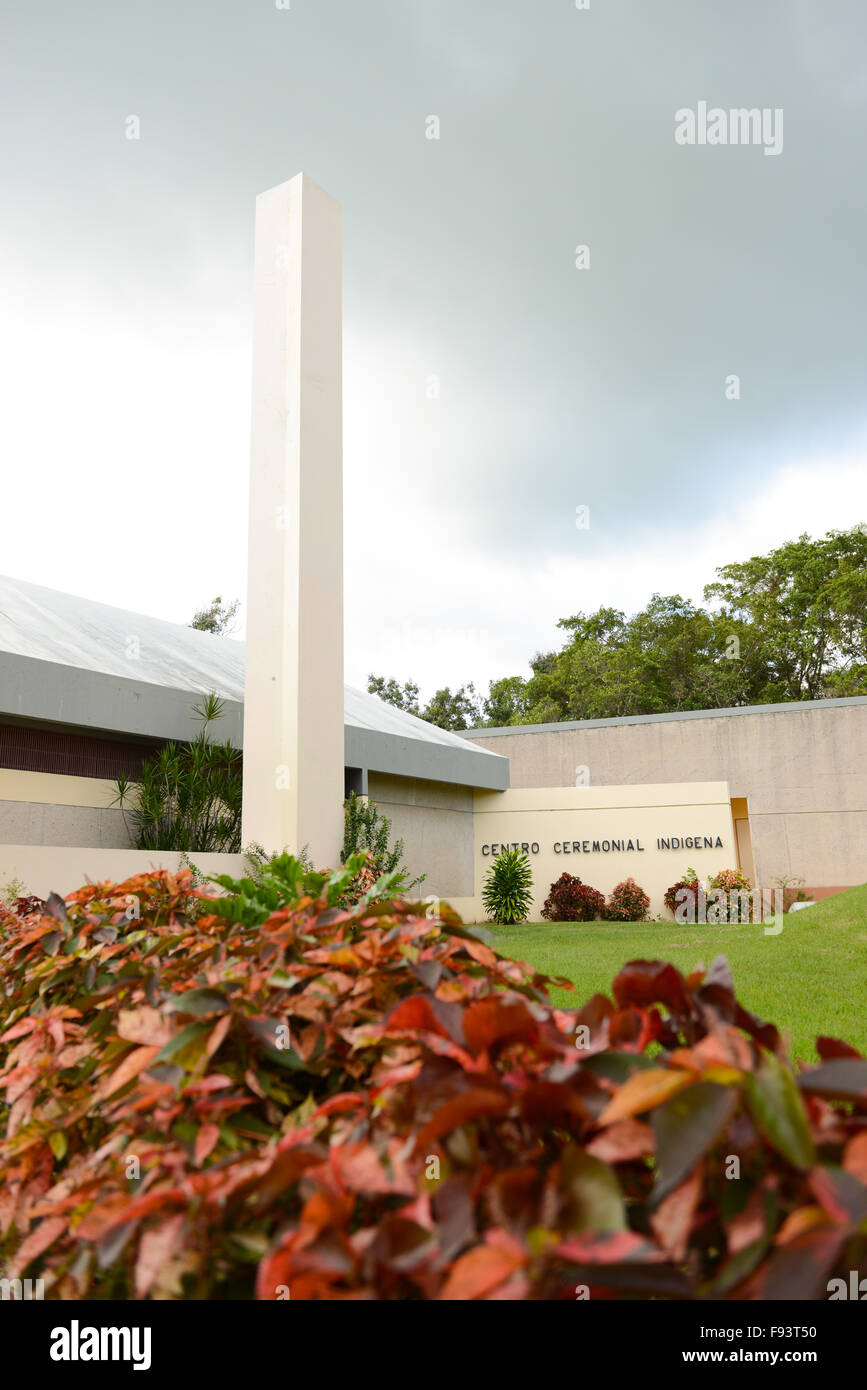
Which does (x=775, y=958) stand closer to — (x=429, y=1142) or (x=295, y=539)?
(x=295, y=539)

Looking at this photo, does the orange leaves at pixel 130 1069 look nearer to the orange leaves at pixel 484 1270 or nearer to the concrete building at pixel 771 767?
the orange leaves at pixel 484 1270

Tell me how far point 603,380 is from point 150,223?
377 inches

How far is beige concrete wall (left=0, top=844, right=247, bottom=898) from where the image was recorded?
905 centimetres

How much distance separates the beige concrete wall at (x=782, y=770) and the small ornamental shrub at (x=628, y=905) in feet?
20.2

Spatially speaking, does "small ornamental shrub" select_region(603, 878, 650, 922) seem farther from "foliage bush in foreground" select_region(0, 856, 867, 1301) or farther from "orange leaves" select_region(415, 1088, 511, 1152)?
"orange leaves" select_region(415, 1088, 511, 1152)

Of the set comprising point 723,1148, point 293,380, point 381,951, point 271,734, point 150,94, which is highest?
point 150,94

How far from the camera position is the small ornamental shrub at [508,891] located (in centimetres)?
1697

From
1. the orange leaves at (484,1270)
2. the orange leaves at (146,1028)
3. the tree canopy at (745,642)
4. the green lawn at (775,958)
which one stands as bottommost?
the green lawn at (775,958)

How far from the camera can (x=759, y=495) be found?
108 feet

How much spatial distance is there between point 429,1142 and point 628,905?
706 inches

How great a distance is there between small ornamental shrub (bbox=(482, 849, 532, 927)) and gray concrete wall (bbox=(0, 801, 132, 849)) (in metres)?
7.92

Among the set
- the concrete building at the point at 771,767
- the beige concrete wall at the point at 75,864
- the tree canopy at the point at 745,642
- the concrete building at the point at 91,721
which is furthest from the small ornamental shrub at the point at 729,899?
the tree canopy at the point at 745,642

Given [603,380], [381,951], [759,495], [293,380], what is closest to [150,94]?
[293,380]

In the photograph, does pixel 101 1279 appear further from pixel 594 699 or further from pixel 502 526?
pixel 594 699
